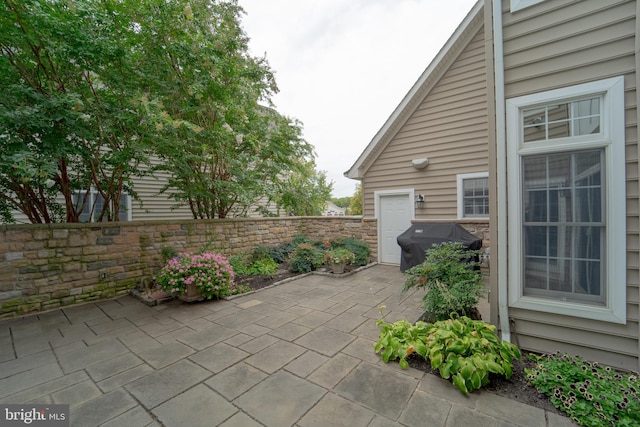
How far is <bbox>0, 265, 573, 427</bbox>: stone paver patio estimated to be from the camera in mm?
1784

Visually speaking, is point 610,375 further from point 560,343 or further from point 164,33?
point 164,33

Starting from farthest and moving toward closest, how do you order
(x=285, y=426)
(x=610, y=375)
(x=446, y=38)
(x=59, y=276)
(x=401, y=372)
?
(x=446, y=38), (x=59, y=276), (x=401, y=372), (x=610, y=375), (x=285, y=426)

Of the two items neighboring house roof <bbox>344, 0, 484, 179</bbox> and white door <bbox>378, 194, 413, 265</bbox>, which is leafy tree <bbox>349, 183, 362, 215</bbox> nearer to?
neighboring house roof <bbox>344, 0, 484, 179</bbox>

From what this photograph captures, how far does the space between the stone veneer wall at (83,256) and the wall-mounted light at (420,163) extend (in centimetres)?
485

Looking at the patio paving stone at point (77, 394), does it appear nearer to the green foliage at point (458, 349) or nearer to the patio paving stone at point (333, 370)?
the patio paving stone at point (333, 370)

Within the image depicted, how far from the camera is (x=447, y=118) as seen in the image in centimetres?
593

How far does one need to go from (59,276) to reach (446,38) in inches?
338

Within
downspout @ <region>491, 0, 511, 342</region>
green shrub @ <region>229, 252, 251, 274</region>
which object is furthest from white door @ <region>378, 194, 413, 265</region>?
downspout @ <region>491, 0, 511, 342</region>

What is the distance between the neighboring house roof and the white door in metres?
1.11

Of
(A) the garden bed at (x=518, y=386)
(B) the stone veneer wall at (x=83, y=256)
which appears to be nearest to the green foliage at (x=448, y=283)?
(A) the garden bed at (x=518, y=386)

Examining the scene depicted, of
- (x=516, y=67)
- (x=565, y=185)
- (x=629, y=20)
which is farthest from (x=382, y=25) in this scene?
(x=565, y=185)

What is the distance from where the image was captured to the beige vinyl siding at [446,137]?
18.3 feet

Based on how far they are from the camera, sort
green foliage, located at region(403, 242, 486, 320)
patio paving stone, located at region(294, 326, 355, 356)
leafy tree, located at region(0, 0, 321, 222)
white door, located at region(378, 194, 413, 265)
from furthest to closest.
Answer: white door, located at region(378, 194, 413, 265), leafy tree, located at region(0, 0, 321, 222), green foliage, located at region(403, 242, 486, 320), patio paving stone, located at region(294, 326, 355, 356)

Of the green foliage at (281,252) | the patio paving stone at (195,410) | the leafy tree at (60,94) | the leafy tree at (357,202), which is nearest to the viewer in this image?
the patio paving stone at (195,410)
